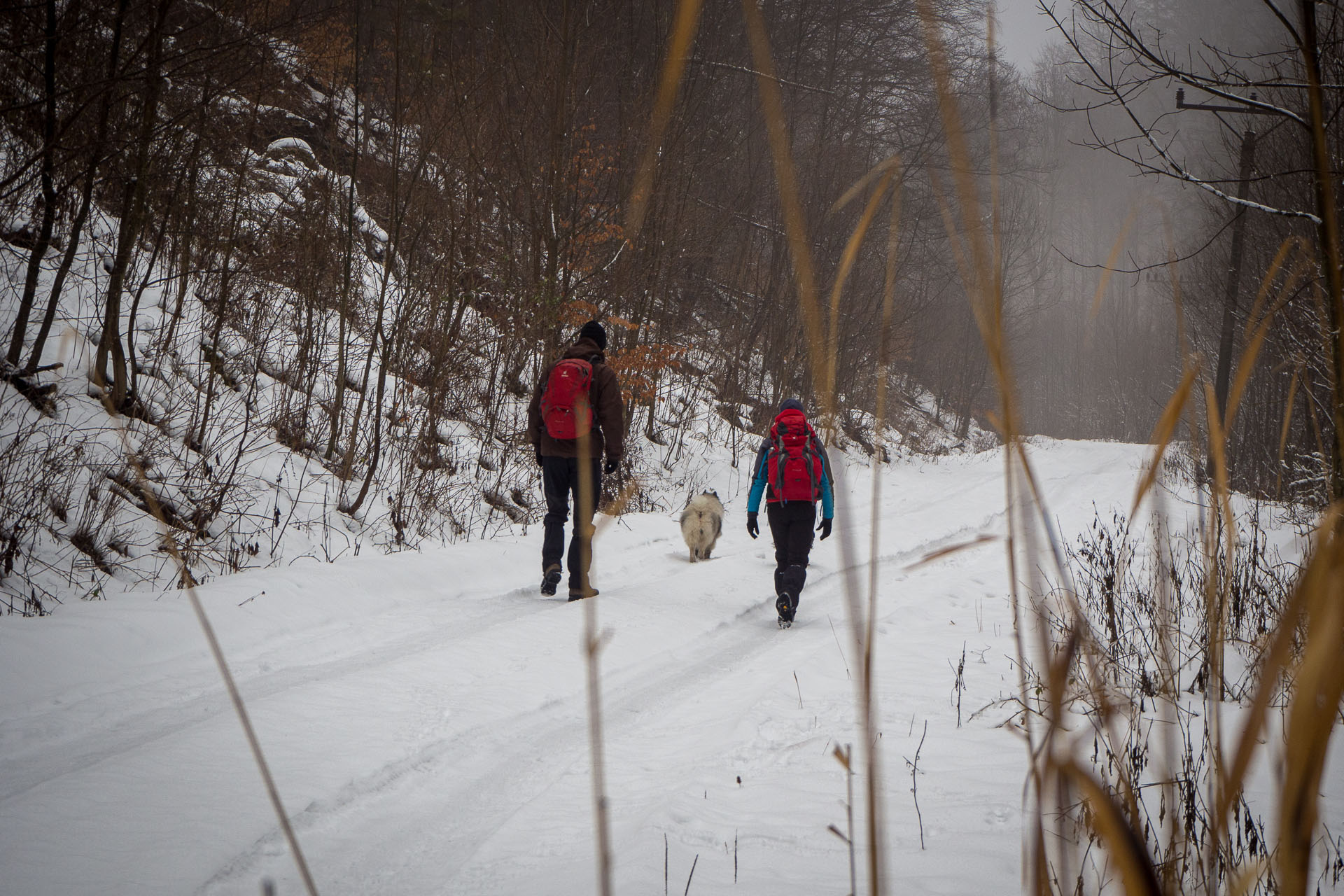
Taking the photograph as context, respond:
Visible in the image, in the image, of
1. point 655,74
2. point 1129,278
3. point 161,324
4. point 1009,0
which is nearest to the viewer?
point 1009,0

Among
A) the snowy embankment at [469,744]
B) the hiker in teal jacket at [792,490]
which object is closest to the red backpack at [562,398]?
the snowy embankment at [469,744]

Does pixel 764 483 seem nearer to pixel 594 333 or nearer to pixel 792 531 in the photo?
pixel 792 531

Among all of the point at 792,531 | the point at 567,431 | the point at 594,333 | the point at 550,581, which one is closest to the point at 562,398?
the point at 567,431

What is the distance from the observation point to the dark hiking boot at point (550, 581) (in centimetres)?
642

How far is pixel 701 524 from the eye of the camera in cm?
795

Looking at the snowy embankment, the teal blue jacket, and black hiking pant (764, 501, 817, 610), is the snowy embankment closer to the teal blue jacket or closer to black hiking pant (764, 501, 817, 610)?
black hiking pant (764, 501, 817, 610)

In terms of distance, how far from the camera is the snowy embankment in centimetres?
250

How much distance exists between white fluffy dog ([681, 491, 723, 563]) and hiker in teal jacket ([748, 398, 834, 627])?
5.14 feet

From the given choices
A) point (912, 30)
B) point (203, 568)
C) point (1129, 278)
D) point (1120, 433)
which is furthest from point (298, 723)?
point (1129, 278)

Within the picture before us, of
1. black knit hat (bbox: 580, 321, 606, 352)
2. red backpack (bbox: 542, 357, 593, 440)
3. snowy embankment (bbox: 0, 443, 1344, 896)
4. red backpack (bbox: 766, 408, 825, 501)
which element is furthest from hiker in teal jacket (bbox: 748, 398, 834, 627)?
black knit hat (bbox: 580, 321, 606, 352)

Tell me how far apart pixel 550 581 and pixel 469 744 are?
296 centimetres

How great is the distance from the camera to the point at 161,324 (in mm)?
9156

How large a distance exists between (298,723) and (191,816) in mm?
820

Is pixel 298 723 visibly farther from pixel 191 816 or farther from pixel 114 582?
pixel 114 582
